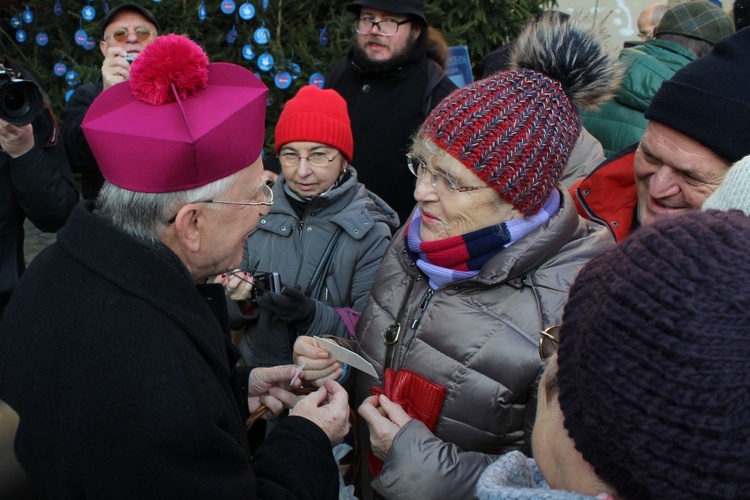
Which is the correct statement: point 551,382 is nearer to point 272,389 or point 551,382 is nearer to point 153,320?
point 153,320

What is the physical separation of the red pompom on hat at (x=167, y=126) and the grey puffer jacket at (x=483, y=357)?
75 cm

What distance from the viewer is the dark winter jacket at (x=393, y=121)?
12.6 feet

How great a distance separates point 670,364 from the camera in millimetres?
739

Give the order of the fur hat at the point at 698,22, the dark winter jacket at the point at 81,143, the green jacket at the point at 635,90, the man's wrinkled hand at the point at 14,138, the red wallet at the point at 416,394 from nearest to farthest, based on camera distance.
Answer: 1. the red wallet at the point at 416,394
2. the man's wrinkled hand at the point at 14,138
3. the green jacket at the point at 635,90
4. the fur hat at the point at 698,22
5. the dark winter jacket at the point at 81,143

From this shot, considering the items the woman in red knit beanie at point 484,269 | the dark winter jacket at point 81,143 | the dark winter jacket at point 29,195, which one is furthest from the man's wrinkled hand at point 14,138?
the woman in red knit beanie at point 484,269

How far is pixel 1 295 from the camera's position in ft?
9.55

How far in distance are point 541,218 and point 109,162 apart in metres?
1.18

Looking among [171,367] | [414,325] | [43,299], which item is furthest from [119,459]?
[414,325]

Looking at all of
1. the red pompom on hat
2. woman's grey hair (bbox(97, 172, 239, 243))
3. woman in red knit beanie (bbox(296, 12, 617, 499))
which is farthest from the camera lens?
woman in red knit beanie (bbox(296, 12, 617, 499))

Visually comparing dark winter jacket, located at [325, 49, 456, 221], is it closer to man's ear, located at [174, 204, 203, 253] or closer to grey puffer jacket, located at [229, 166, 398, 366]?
grey puffer jacket, located at [229, 166, 398, 366]

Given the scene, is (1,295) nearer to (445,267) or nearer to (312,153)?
(312,153)

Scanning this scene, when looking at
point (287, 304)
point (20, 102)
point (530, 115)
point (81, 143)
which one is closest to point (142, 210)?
point (287, 304)

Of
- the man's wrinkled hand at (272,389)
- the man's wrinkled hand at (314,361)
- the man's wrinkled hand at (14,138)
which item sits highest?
the man's wrinkled hand at (14,138)

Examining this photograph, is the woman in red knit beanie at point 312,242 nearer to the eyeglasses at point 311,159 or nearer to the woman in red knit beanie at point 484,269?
the eyeglasses at point 311,159
